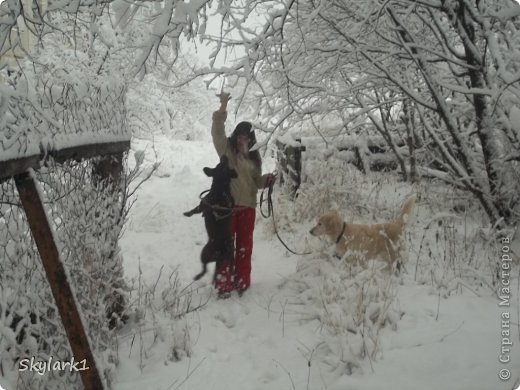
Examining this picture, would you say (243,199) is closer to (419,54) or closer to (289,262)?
(289,262)

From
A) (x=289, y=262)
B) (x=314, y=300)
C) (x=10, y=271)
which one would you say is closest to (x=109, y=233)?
(x=10, y=271)

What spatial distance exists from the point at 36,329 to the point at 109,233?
0.84 meters

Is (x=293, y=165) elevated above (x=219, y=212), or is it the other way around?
(x=293, y=165)

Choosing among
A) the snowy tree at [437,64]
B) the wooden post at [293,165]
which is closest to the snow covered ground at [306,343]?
the snowy tree at [437,64]

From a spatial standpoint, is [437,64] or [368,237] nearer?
[368,237]

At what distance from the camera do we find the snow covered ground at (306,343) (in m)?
2.38

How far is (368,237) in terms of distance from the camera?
404cm

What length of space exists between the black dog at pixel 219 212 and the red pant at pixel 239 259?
73 millimetres

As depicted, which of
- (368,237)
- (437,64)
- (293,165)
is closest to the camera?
(368,237)

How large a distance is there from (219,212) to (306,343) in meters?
1.62

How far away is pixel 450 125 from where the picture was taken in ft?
13.3

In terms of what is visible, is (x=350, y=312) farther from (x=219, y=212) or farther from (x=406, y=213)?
(x=219, y=212)

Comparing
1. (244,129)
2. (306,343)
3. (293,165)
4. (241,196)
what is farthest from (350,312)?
(293,165)

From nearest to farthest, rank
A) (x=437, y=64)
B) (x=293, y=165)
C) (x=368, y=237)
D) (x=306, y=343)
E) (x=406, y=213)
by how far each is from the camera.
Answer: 1. (x=306, y=343)
2. (x=406, y=213)
3. (x=368, y=237)
4. (x=437, y=64)
5. (x=293, y=165)
